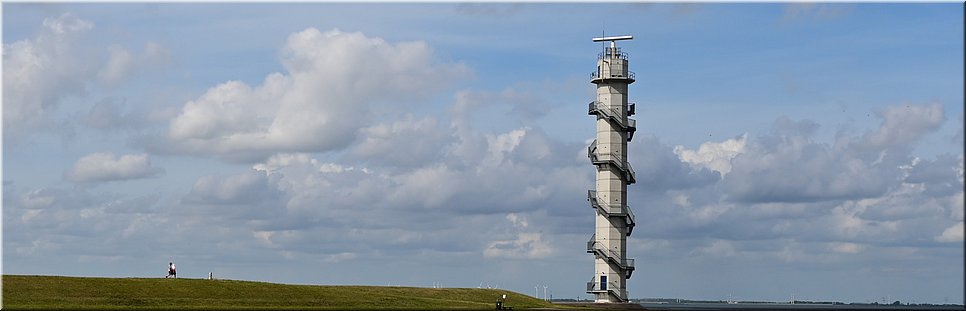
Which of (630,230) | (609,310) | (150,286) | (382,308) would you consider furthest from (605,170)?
(150,286)

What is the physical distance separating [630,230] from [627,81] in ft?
55.1

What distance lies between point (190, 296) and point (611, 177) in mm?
50824

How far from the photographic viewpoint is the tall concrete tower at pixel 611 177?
133750 millimetres

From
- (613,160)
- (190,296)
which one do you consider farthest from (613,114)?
(190,296)

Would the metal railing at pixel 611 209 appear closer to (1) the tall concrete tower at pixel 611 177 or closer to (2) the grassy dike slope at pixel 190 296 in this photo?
(1) the tall concrete tower at pixel 611 177

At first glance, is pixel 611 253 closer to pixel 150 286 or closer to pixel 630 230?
pixel 630 230

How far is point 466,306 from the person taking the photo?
111125mm

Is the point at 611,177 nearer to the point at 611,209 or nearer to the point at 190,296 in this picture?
the point at 611,209

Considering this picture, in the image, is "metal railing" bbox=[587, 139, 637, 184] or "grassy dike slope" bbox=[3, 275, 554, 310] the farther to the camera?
"metal railing" bbox=[587, 139, 637, 184]

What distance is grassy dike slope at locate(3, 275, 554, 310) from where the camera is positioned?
→ 9419cm

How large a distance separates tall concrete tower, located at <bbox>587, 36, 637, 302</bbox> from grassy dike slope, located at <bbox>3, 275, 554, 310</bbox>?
1710 centimetres

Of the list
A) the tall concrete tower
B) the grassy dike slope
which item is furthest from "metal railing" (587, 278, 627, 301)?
the grassy dike slope

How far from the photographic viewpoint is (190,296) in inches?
4048

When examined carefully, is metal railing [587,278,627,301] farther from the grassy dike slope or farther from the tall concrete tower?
the grassy dike slope
